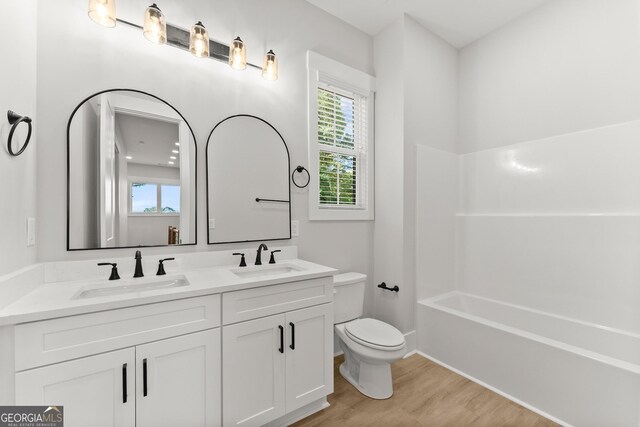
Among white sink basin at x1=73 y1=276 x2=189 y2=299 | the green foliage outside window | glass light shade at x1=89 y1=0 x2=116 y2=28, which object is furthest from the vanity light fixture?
white sink basin at x1=73 y1=276 x2=189 y2=299

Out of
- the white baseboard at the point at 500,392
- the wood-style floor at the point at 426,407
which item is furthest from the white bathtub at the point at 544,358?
the wood-style floor at the point at 426,407

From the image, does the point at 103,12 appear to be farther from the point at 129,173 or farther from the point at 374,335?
the point at 374,335

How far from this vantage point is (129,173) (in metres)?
1.58

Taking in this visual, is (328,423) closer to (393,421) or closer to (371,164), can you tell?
(393,421)

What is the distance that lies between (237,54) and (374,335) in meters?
2.13

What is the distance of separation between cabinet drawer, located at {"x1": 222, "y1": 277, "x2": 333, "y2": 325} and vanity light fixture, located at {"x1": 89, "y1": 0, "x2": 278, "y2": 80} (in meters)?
1.44

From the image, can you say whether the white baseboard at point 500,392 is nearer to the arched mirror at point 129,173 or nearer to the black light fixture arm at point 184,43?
the arched mirror at point 129,173

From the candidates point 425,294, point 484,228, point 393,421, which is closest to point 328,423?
point 393,421

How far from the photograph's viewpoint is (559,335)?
2107 millimetres

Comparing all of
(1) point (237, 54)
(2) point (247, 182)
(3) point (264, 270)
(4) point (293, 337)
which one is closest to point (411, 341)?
(4) point (293, 337)

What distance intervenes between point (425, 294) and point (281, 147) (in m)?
1.87

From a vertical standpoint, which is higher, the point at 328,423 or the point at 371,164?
the point at 371,164

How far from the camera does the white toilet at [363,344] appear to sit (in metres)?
1.79

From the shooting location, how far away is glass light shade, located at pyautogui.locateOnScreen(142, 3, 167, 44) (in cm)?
147
